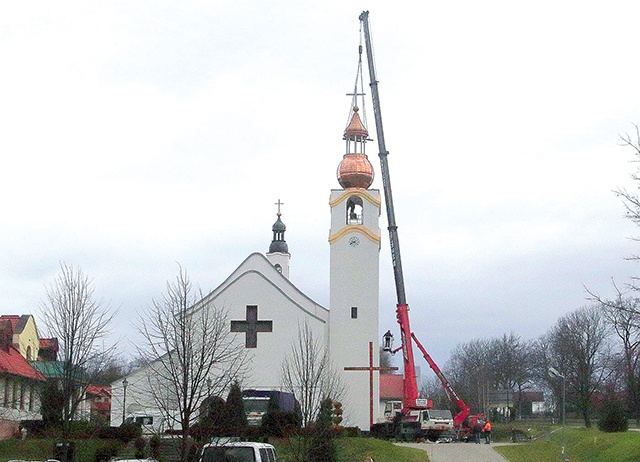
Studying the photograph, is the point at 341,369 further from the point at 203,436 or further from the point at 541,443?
the point at 203,436

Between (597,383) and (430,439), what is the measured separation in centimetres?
2378

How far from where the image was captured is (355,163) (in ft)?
199

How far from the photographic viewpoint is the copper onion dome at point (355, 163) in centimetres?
6053

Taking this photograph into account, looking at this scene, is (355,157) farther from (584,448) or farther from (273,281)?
(584,448)

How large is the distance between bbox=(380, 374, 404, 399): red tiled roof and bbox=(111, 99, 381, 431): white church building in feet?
96.2

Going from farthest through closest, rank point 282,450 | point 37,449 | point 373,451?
point 373,451, point 282,450, point 37,449

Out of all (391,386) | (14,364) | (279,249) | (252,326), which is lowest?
(391,386)

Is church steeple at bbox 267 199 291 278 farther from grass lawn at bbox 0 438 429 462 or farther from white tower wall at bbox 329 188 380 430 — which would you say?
grass lawn at bbox 0 438 429 462

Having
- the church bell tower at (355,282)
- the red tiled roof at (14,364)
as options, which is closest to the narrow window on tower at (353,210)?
the church bell tower at (355,282)

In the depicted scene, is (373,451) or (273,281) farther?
(273,281)

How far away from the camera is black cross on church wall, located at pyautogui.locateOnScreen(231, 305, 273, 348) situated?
58.6m

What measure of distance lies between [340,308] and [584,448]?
20.4 meters

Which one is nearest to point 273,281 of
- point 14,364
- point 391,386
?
point 14,364

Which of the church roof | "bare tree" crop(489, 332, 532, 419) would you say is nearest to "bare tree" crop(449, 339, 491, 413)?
"bare tree" crop(489, 332, 532, 419)
